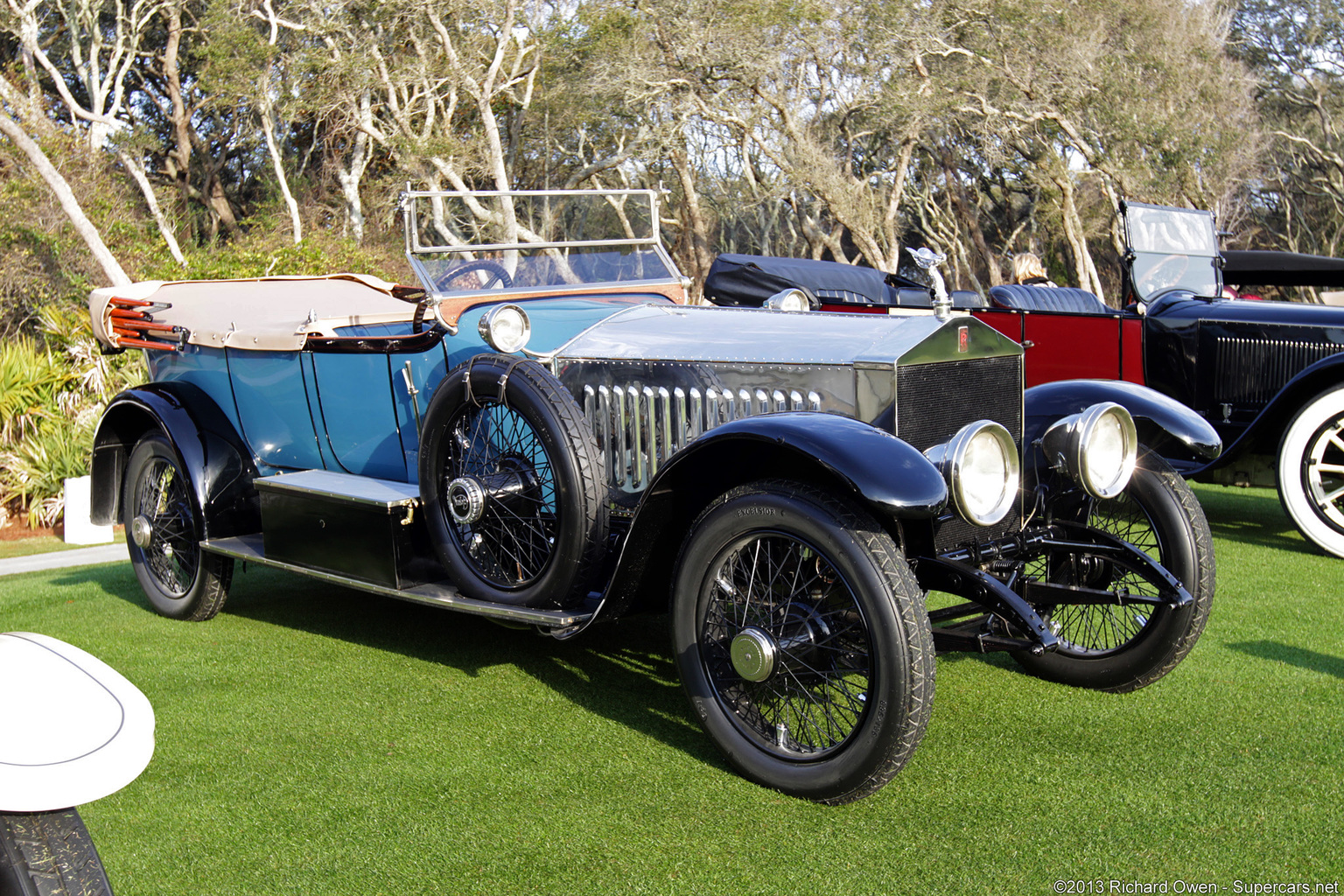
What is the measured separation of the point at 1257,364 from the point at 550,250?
14.4 feet

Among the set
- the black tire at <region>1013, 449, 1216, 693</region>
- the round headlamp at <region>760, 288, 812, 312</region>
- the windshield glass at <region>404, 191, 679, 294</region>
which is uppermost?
the windshield glass at <region>404, 191, 679, 294</region>

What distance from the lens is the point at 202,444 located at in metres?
4.82

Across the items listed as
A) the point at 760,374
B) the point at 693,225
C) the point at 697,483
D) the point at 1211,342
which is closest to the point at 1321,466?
the point at 1211,342

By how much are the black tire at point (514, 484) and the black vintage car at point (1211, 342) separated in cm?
258

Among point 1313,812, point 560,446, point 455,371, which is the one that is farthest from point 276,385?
point 1313,812

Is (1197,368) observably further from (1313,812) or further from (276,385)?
(276,385)

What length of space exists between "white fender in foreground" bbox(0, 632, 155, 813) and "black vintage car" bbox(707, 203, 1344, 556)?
4485 millimetres

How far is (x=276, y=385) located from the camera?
4.86 metres

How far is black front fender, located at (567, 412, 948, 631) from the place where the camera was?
2730 millimetres

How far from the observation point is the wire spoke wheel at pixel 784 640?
9.62 ft

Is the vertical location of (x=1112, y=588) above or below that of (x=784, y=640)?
below

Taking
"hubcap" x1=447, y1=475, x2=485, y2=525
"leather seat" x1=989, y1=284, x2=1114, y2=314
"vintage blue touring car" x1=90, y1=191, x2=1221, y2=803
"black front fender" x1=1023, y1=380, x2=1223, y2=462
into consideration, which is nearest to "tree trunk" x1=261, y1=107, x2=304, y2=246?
"leather seat" x1=989, y1=284, x2=1114, y2=314

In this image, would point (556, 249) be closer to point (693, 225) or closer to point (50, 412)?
point (50, 412)

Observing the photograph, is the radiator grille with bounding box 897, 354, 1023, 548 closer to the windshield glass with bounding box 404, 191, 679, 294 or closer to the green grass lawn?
the green grass lawn
